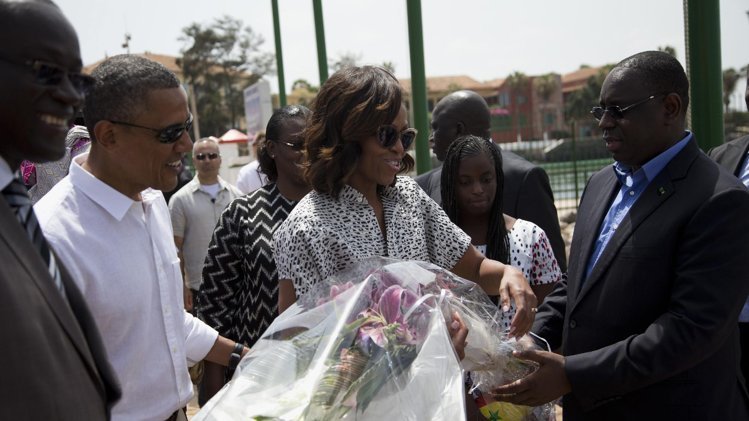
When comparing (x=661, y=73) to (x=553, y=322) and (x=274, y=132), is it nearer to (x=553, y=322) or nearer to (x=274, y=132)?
(x=553, y=322)

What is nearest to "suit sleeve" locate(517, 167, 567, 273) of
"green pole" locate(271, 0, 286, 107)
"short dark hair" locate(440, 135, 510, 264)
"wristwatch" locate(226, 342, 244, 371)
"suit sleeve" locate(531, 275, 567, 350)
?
"short dark hair" locate(440, 135, 510, 264)

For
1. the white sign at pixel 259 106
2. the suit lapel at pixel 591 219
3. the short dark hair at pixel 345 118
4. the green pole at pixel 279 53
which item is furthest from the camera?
the white sign at pixel 259 106

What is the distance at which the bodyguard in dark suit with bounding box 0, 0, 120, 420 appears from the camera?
1.31 metres

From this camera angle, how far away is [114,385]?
161 cm

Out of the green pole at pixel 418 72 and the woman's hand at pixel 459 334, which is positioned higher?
the green pole at pixel 418 72

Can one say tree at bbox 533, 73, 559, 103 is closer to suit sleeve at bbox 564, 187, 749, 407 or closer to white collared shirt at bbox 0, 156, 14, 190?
suit sleeve at bbox 564, 187, 749, 407

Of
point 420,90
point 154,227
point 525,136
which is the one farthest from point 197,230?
point 525,136

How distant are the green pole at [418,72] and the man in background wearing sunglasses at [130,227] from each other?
436cm

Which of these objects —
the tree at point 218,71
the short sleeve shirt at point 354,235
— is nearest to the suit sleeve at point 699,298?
the short sleeve shirt at point 354,235

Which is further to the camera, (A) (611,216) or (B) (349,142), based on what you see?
(A) (611,216)

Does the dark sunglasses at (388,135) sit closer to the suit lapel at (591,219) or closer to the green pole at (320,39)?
the suit lapel at (591,219)

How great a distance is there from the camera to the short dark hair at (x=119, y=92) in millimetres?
2311

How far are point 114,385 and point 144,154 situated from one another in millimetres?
952

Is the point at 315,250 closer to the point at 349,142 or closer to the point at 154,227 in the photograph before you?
the point at 349,142
